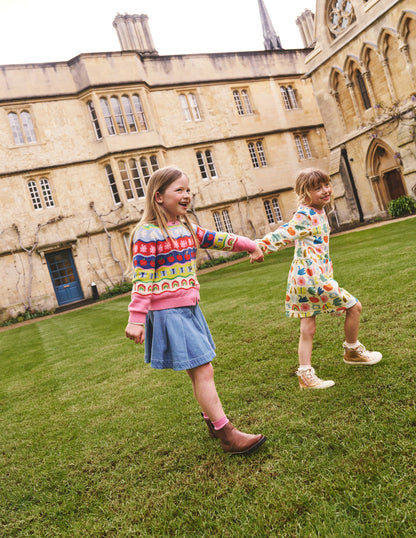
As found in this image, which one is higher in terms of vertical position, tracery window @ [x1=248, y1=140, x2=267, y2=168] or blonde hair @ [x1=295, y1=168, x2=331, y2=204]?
tracery window @ [x1=248, y1=140, x2=267, y2=168]

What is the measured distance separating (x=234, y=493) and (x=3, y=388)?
15.8 ft

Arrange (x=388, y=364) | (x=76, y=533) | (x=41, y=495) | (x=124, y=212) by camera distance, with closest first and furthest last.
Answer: (x=76, y=533) < (x=41, y=495) < (x=388, y=364) < (x=124, y=212)

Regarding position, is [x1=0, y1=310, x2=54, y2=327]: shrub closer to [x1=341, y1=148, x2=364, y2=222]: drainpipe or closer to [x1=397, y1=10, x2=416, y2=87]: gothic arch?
[x1=341, y1=148, x2=364, y2=222]: drainpipe

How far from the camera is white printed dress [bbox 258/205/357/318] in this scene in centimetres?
332

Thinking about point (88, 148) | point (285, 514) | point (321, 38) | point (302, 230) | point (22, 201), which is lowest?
point (285, 514)

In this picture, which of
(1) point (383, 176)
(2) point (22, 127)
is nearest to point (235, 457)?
(1) point (383, 176)

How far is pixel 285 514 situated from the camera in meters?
1.85

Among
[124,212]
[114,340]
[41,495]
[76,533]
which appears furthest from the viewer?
[124,212]

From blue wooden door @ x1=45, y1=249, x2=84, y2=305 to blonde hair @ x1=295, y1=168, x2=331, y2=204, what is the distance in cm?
2174

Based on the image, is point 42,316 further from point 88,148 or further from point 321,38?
point 321,38

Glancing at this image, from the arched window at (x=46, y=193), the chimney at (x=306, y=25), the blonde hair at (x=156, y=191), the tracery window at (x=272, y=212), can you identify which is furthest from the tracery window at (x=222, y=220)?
the blonde hair at (x=156, y=191)

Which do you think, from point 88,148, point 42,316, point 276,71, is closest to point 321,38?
point 276,71

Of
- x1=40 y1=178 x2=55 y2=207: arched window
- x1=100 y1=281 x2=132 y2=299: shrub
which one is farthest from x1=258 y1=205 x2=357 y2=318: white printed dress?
x1=40 y1=178 x2=55 y2=207: arched window

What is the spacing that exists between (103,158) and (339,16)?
14305 mm
